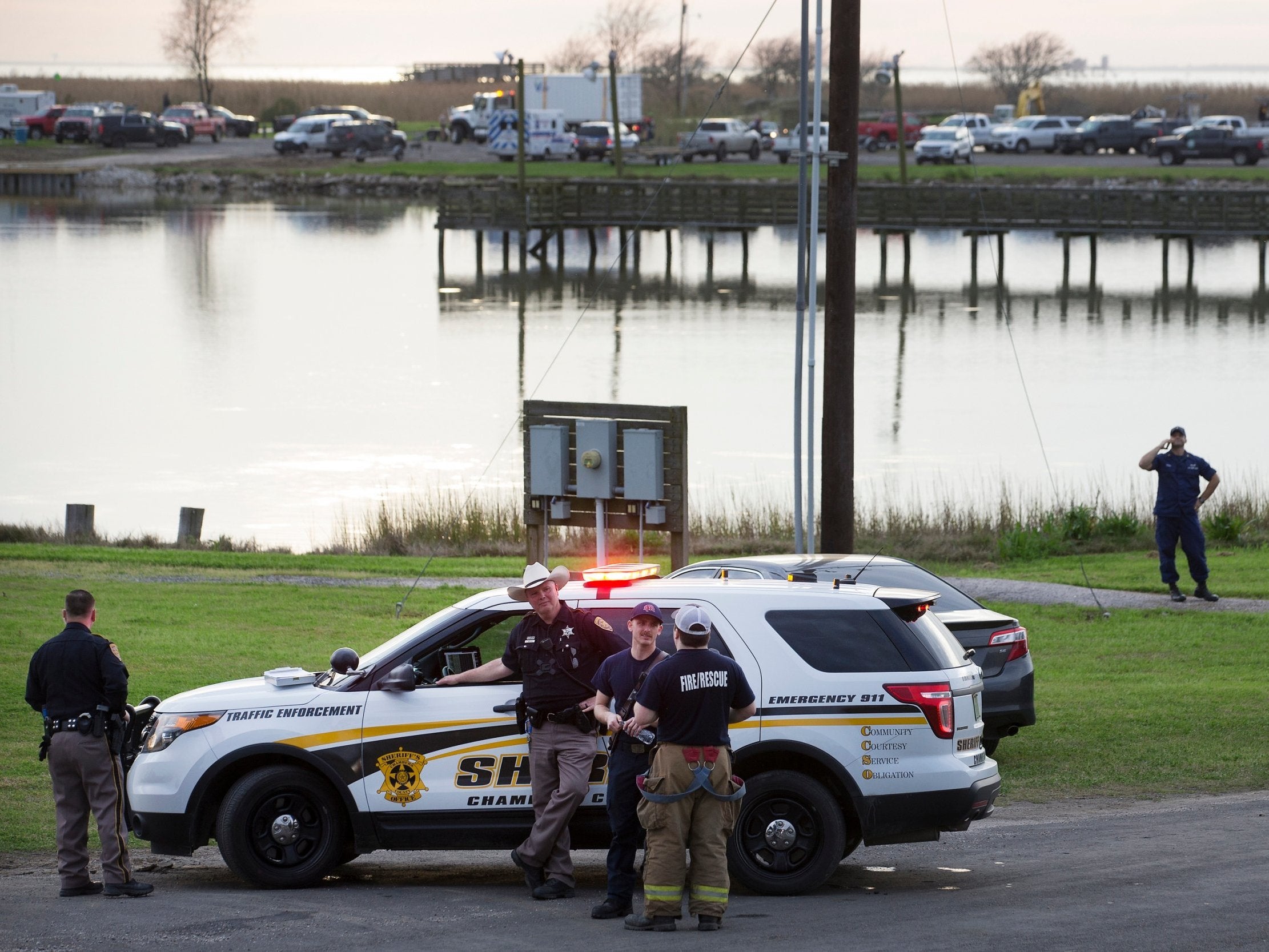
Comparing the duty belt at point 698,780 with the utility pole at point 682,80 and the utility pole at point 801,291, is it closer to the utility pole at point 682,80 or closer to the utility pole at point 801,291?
the utility pole at point 801,291

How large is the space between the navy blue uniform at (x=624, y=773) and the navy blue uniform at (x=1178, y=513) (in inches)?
433

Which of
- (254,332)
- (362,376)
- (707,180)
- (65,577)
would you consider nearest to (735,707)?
(65,577)

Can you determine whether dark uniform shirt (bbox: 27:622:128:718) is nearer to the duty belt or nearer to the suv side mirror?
the suv side mirror

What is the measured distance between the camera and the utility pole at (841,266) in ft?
49.5

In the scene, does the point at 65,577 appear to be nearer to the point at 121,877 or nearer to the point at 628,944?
the point at 121,877

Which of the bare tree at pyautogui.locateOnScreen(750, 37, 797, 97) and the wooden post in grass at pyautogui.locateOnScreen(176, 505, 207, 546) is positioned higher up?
the bare tree at pyautogui.locateOnScreen(750, 37, 797, 97)

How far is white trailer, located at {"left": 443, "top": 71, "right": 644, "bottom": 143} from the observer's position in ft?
315

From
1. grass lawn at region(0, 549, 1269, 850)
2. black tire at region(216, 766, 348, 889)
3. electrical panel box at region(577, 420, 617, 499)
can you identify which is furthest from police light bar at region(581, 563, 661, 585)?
electrical panel box at region(577, 420, 617, 499)

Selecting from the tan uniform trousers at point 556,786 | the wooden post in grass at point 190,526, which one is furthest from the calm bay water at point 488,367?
the tan uniform trousers at point 556,786

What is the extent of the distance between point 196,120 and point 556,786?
104 metres

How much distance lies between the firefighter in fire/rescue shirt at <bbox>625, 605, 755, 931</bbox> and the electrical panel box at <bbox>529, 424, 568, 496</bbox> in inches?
272

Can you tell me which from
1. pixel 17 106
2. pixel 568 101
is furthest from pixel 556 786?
pixel 17 106

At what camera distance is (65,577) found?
1903 centimetres

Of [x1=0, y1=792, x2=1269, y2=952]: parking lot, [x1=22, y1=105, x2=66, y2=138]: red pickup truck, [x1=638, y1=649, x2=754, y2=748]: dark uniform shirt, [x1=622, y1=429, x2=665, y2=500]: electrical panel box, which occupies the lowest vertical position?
[x1=0, y1=792, x2=1269, y2=952]: parking lot
